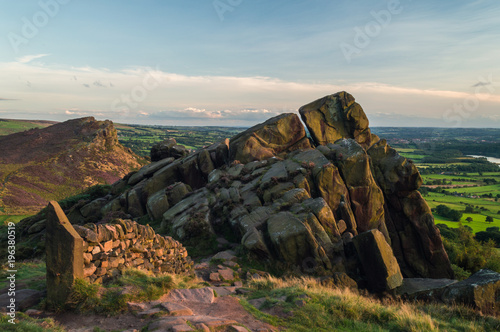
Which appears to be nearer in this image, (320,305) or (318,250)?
(320,305)

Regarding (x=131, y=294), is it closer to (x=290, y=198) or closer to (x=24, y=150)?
(x=290, y=198)

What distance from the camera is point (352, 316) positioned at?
43.3ft

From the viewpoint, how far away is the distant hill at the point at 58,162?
6725cm

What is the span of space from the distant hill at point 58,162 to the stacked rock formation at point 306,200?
133 feet

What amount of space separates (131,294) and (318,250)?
14466 mm

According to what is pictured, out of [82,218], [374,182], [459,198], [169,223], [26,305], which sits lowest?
[459,198]

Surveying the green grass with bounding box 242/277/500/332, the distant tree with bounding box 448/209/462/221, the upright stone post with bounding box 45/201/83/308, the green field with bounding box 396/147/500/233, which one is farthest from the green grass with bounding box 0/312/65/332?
the distant tree with bounding box 448/209/462/221

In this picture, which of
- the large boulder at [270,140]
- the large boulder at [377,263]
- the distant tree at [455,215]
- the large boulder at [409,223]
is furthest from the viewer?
the distant tree at [455,215]

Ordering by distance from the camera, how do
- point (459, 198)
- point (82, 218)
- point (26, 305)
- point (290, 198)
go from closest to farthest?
point (26, 305)
point (290, 198)
point (82, 218)
point (459, 198)

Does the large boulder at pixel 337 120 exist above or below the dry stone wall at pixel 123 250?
above

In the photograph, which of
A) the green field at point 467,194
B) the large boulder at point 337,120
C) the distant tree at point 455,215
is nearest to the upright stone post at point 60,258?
the large boulder at point 337,120

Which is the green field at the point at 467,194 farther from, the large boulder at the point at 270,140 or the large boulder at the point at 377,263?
the large boulder at the point at 377,263

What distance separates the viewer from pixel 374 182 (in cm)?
3155

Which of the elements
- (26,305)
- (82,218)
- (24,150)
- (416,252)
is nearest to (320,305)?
(26,305)
